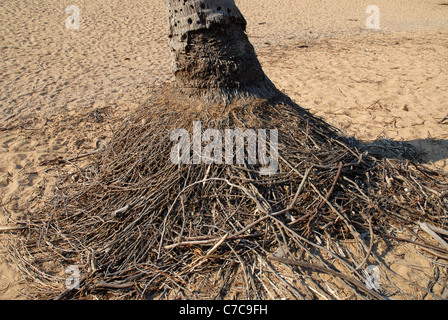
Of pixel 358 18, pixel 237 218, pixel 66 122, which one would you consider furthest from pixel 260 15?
pixel 237 218

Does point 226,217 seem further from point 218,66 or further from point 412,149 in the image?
point 412,149

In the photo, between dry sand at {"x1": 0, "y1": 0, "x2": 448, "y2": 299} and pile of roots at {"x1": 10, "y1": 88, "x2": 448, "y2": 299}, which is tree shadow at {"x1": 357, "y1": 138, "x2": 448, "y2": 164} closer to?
dry sand at {"x1": 0, "y1": 0, "x2": 448, "y2": 299}

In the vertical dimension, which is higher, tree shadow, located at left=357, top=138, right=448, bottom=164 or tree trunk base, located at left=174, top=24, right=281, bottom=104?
tree trunk base, located at left=174, top=24, right=281, bottom=104

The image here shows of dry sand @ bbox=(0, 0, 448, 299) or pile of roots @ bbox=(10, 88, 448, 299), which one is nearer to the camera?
pile of roots @ bbox=(10, 88, 448, 299)

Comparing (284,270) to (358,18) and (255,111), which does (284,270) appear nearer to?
(255,111)

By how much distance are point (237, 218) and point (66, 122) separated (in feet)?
10.9

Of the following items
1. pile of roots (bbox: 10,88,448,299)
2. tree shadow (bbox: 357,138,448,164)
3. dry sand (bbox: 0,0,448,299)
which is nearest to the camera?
pile of roots (bbox: 10,88,448,299)

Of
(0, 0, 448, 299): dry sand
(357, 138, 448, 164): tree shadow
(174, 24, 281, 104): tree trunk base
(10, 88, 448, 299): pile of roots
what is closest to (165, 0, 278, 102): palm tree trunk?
(174, 24, 281, 104): tree trunk base

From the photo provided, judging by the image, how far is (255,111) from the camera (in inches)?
98.3

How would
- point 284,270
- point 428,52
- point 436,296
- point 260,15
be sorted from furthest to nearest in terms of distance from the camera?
point 260,15
point 428,52
point 284,270
point 436,296

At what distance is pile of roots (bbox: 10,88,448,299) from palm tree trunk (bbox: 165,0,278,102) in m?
0.16

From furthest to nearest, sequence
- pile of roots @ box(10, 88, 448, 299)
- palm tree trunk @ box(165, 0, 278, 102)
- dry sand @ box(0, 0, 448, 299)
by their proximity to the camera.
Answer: dry sand @ box(0, 0, 448, 299), palm tree trunk @ box(165, 0, 278, 102), pile of roots @ box(10, 88, 448, 299)

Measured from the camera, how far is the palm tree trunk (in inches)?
89.1

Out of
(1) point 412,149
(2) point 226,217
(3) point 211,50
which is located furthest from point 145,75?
(1) point 412,149
